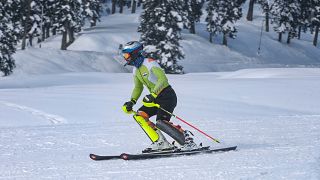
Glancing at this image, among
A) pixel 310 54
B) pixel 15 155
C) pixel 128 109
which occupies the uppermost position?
pixel 128 109

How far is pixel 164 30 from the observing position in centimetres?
4116

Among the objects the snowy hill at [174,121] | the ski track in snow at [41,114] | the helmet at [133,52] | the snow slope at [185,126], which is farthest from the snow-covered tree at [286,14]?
the helmet at [133,52]

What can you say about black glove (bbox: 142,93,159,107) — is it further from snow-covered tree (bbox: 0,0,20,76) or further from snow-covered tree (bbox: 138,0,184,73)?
snow-covered tree (bbox: 138,0,184,73)

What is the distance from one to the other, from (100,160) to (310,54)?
65.8 m

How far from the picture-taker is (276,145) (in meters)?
9.59

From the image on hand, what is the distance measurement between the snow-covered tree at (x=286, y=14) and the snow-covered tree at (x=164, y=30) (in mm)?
27796

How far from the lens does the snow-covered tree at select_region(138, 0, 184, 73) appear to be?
4100 cm

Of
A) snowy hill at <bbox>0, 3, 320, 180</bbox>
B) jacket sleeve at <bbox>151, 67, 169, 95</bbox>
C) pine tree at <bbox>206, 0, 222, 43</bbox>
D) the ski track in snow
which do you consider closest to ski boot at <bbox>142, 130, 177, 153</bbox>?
snowy hill at <bbox>0, 3, 320, 180</bbox>

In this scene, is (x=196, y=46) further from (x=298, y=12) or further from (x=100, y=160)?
(x=100, y=160)

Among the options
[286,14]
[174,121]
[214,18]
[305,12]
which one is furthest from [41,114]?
[305,12]

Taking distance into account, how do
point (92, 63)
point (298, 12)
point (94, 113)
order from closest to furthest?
1. point (94, 113)
2. point (92, 63)
3. point (298, 12)

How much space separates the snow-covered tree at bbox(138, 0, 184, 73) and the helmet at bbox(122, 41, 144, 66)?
32670 millimetres

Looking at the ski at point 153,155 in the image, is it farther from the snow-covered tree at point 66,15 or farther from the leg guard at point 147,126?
the snow-covered tree at point 66,15

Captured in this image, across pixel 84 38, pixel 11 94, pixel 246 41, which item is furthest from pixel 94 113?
pixel 246 41
